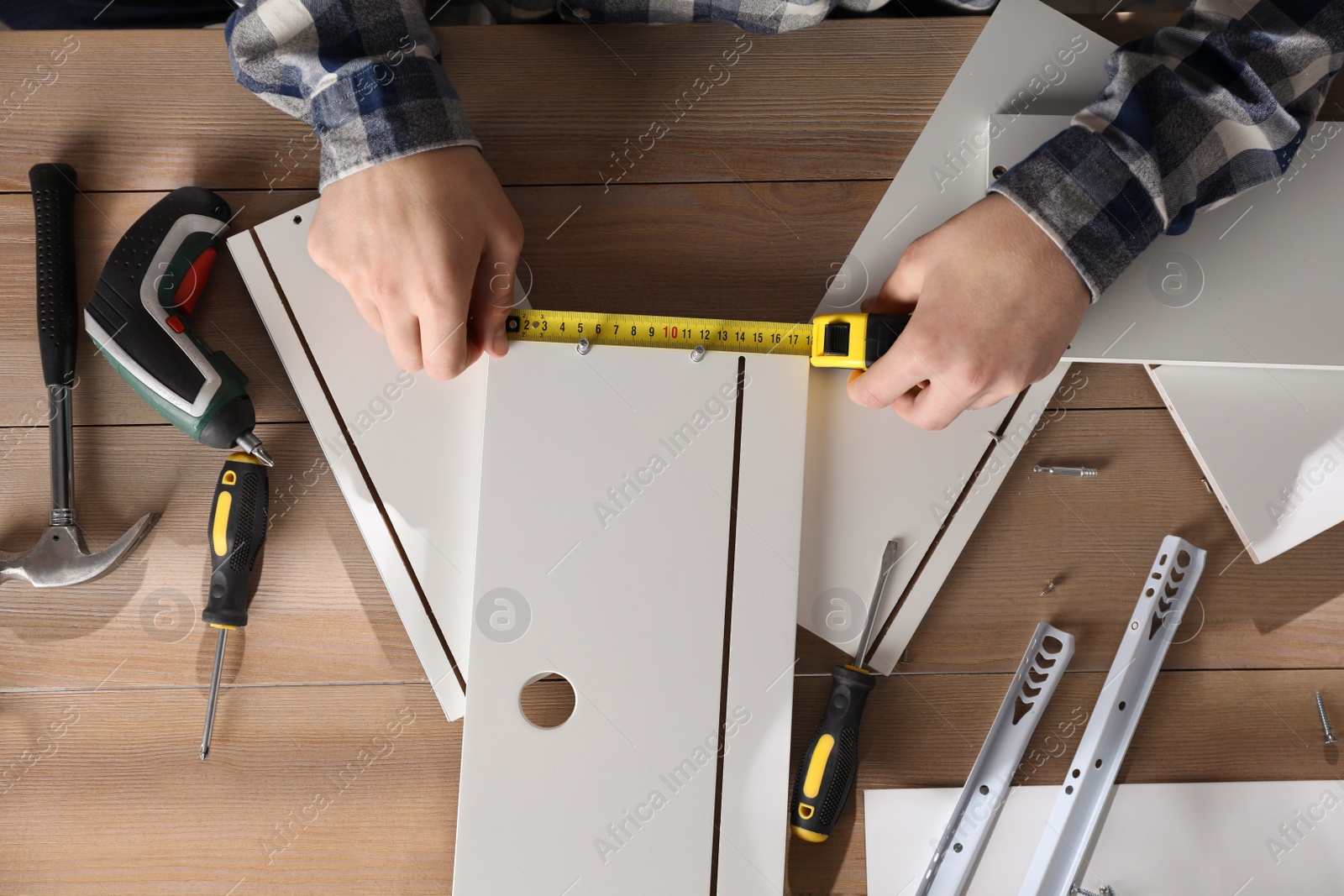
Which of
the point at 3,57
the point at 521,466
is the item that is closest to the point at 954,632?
the point at 521,466

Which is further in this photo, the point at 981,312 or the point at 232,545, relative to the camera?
the point at 232,545

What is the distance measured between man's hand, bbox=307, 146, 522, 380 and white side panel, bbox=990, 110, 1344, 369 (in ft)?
2.34

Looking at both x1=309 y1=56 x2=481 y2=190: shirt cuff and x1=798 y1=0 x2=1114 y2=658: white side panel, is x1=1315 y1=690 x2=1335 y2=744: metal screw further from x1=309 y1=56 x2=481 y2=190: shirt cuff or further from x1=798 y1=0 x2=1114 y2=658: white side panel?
x1=309 y1=56 x2=481 y2=190: shirt cuff

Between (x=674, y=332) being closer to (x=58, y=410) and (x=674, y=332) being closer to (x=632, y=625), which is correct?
(x=632, y=625)

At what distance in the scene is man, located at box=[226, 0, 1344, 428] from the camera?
0.95 m

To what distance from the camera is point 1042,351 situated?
992 millimetres

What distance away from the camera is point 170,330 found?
3.52 ft

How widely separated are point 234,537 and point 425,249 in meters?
0.48

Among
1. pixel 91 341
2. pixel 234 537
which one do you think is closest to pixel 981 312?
pixel 234 537

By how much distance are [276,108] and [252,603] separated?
73 cm

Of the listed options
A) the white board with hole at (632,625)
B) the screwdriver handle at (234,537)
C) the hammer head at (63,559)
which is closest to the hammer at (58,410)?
the hammer head at (63,559)

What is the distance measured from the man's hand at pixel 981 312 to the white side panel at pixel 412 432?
55cm

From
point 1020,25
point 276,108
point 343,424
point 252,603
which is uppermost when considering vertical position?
point 1020,25

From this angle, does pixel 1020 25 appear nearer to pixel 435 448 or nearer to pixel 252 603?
pixel 435 448
